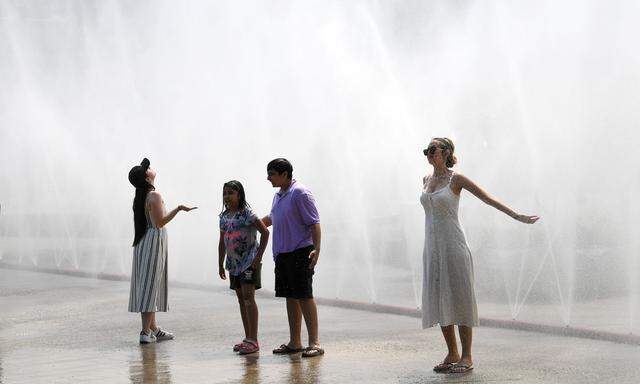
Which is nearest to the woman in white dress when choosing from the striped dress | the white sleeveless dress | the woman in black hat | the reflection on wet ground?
the white sleeveless dress

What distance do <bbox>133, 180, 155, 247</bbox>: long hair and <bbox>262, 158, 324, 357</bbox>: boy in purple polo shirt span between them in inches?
58.5

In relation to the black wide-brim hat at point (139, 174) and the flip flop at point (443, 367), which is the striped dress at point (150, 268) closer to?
the black wide-brim hat at point (139, 174)

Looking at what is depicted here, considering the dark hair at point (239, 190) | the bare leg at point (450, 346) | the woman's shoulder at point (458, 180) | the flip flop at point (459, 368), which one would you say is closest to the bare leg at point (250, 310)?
the dark hair at point (239, 190)

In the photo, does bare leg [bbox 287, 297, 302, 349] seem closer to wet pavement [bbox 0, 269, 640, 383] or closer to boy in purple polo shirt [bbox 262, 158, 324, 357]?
boy in purple polo shirt [bbox 262, 158, 324, 357]

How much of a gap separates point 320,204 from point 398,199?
13.1 feet

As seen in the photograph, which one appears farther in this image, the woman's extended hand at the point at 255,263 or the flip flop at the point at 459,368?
the woman's extended hand at the point at 255,263

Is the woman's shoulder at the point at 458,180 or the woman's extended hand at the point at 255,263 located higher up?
the woman's shoulder at the point at 458,180

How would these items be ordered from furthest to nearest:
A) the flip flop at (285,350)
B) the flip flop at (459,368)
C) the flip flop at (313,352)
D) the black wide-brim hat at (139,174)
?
Answer: 1. the black wide-brim hat at (139,174)
2. the flip flop at (285,350)
3. the flip flop at (313,352)
4. the flip flop at (459,368)

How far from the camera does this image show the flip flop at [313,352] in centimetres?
770

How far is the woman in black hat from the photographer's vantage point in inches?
345

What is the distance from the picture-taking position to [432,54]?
31609mm

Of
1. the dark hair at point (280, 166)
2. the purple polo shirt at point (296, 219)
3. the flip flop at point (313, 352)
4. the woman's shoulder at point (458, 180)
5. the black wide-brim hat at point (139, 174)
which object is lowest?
the flip flop at point (313, 352)

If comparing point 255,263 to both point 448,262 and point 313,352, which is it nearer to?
point 313,352

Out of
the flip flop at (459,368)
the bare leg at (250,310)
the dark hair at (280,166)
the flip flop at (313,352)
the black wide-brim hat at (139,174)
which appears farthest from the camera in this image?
the black wide-brim hat at (139,174)
